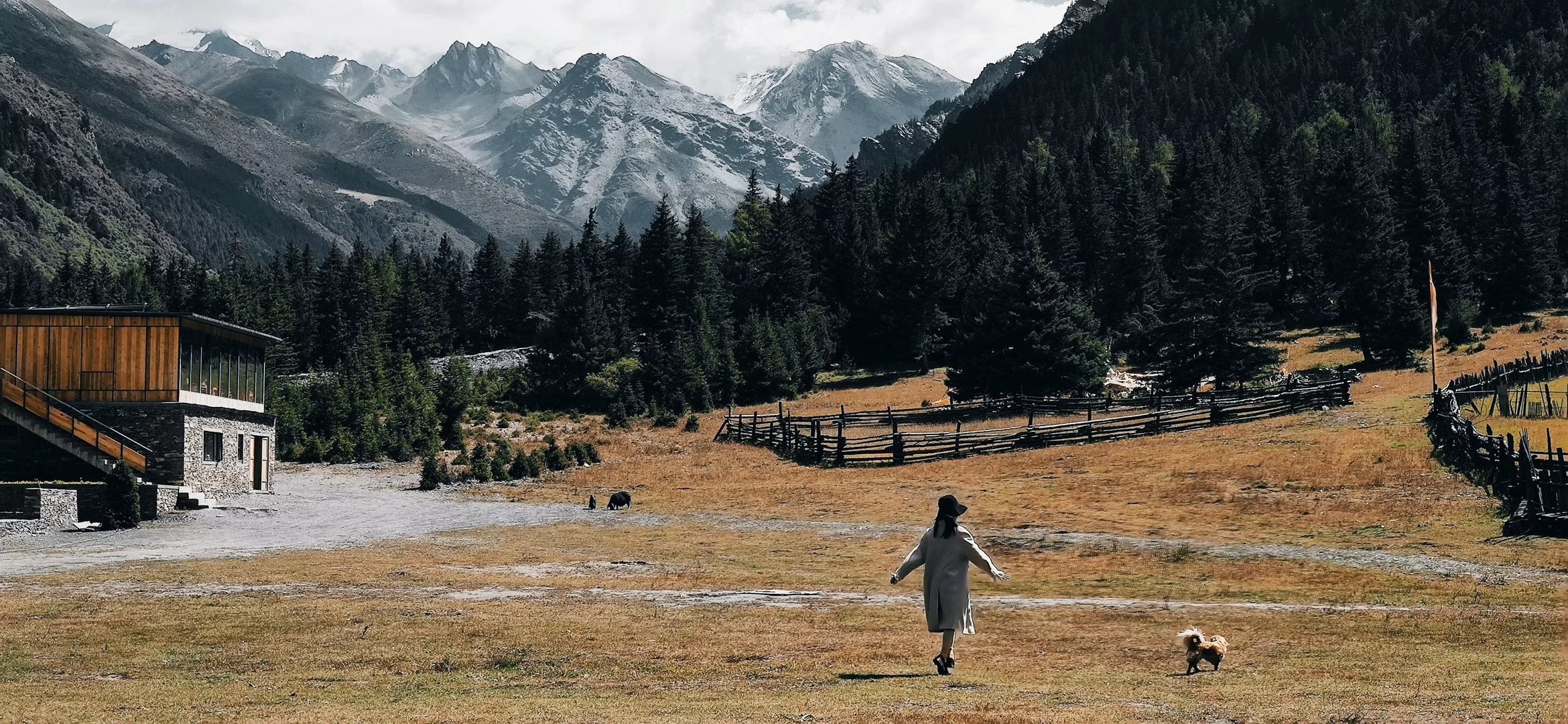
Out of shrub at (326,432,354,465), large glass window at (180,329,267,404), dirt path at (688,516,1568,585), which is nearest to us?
dirt path at (688,516,1568,585)

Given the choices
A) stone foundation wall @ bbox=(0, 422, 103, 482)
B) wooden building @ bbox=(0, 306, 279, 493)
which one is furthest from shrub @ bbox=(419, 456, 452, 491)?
stone foundation wall @ bbox=(0, 422, 103, 482)

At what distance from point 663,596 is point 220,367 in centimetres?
3173

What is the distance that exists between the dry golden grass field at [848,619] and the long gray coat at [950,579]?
637 millimetres

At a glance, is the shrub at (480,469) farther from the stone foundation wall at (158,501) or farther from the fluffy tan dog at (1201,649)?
the fluffy tan dog at (1201,649)

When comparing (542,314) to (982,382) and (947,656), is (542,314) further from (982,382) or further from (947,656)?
(947,656)

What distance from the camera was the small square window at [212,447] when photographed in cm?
4669

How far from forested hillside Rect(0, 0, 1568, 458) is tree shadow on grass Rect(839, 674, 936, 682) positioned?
194ft

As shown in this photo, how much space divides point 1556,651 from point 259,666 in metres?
15.7

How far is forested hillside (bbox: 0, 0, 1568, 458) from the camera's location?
251 ft

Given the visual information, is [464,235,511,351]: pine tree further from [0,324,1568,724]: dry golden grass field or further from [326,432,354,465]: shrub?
[0,324,1568,724]: dry golden grass field

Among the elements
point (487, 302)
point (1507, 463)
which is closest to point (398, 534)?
point (1507, 463)

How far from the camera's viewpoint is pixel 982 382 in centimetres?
7662

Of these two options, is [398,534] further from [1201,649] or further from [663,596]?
[1201,649]

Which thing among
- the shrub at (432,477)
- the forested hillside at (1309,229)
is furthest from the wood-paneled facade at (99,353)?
the forested hillside at (1309,229)
